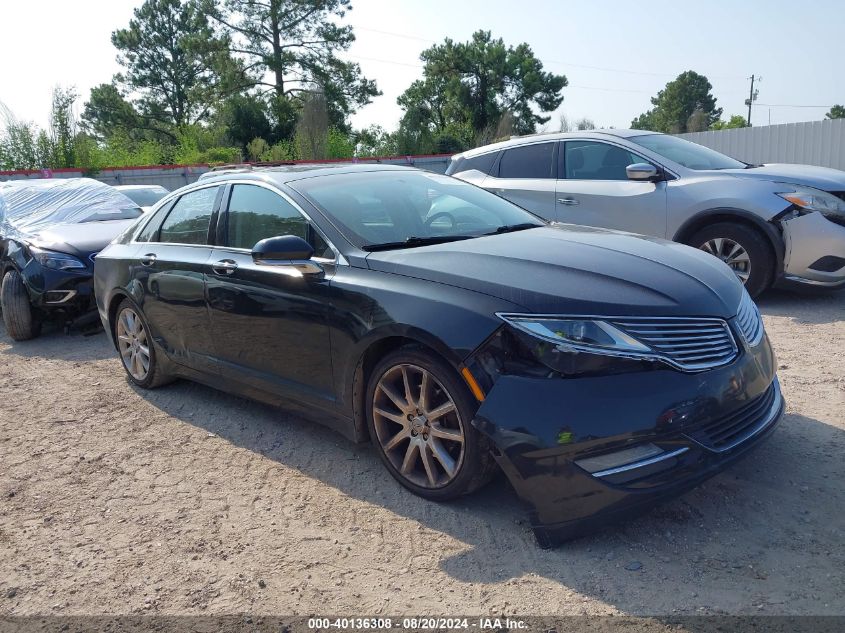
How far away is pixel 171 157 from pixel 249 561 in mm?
41793

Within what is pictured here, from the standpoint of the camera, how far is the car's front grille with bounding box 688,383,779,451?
2.96m

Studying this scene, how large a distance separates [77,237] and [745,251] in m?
6.77

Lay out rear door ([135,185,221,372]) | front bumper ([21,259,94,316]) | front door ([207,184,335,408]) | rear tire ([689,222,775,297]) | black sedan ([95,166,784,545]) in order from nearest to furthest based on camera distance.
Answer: black sedan ([95,166,784,545]) → front door ([207,184,335,408]) → rear door ([135,185,221,372]) → rear tire ([689,222,775,297]) → front bumper ([21,259,94,316])

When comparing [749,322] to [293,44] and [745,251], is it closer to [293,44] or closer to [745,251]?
[745,251]

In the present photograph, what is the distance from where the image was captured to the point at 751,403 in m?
3.20

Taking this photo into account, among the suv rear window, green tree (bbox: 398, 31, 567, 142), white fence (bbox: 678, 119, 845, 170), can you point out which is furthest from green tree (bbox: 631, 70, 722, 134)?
the suv rear window

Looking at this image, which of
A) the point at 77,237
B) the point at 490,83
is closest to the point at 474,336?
the point at 77,237

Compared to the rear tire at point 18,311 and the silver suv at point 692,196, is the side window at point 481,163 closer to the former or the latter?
the silver suv at point 692,196

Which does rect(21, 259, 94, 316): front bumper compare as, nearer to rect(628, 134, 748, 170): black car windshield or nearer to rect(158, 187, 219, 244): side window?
rect(158, 187, 219, 244): side window

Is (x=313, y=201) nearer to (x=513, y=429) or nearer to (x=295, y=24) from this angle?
(x=513, y=429)

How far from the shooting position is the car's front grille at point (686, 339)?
2979mm

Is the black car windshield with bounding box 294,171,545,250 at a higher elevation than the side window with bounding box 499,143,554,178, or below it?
below

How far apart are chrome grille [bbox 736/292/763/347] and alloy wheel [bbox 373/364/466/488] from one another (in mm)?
1334

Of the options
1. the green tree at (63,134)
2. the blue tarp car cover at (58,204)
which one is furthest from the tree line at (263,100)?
the blue tarp car cover at (58,204)
